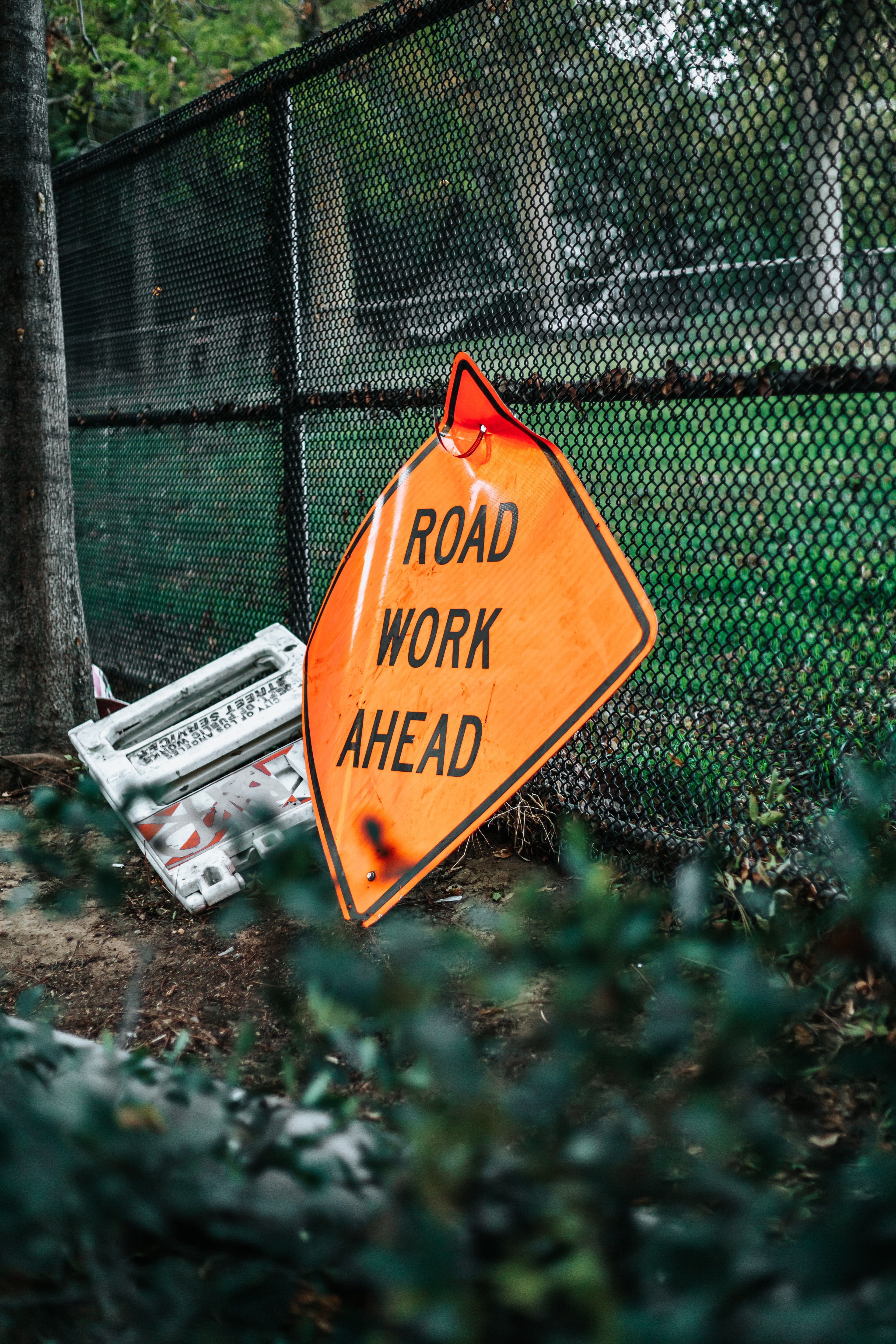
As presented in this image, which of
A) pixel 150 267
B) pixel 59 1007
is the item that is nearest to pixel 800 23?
pixel 59 1007

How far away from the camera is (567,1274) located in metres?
0.80

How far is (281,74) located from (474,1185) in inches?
171

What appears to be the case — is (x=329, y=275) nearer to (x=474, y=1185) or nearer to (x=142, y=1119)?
(x=142, y=1119)

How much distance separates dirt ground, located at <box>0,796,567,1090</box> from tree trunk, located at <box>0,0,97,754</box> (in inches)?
41.4

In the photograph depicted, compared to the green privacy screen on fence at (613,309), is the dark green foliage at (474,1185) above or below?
below

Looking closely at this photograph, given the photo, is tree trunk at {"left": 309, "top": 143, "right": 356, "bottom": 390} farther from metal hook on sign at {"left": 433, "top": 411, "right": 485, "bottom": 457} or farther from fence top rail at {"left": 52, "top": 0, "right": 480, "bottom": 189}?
metal hook on sign at {"left": 433, "top": 411, "right": 485, "bottom": 457}

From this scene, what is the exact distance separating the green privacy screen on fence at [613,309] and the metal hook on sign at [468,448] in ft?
2.44

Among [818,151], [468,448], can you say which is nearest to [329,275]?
[468,448]

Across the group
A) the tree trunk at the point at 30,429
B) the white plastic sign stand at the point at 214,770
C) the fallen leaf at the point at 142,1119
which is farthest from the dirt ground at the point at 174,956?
the fallen leaf at the point at 142,1119

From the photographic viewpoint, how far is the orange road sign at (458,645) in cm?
205

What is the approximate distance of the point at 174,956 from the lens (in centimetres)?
316

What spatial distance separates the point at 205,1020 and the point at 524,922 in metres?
0.93

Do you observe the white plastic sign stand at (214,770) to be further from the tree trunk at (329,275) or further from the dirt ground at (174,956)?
the tree trunk at (329,275)

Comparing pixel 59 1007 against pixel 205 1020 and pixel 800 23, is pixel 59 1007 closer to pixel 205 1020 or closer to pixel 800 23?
pixel 205 1020
